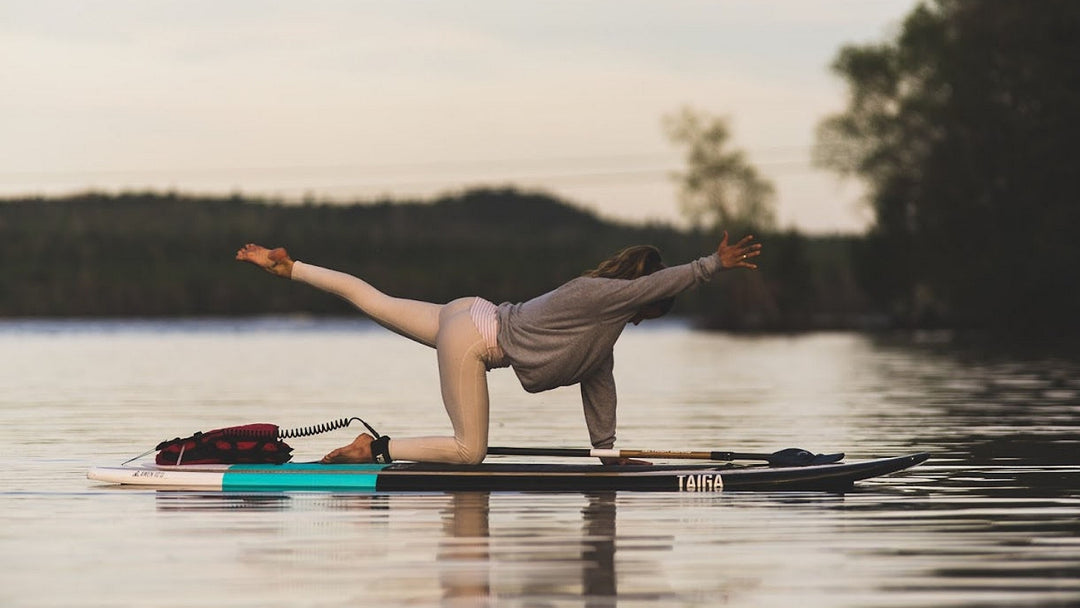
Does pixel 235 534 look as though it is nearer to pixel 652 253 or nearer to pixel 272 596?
pixel 272 596

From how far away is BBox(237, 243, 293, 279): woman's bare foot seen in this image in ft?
40.6

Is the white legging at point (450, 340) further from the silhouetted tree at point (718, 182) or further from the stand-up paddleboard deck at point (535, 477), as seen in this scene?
the silhouetted tree at point (718, 182)

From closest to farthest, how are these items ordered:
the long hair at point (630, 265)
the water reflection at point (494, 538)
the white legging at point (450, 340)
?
the water reflection at point (494, 538)
the long hair at point (630, 265)
the white legging at point (450, 340)

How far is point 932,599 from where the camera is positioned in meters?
7.70

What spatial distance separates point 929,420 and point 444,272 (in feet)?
351

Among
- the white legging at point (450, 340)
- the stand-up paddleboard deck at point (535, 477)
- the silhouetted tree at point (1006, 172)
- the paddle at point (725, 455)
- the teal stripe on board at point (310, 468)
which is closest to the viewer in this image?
the white legging at point (450, 340)

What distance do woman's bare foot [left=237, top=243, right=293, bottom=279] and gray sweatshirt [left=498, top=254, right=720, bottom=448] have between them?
140cm

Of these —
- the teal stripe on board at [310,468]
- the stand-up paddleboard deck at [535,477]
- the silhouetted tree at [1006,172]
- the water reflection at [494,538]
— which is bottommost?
the water reflection at [494,538]

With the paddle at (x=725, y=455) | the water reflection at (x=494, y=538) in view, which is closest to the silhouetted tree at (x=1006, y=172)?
the paddle at (x=725, y=455)

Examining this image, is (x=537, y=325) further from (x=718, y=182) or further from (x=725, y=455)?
(x=718, y=182)

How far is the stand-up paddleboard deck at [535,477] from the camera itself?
1237 cm

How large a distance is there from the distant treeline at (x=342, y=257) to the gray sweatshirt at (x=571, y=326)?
78.4m

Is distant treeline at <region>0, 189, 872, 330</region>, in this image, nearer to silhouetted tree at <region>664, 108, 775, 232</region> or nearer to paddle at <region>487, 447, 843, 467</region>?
silhouetted tree at <region>664, 108, 775, 232</region>

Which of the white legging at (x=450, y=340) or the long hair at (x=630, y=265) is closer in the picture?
the long hair at (x=630, y=265)
